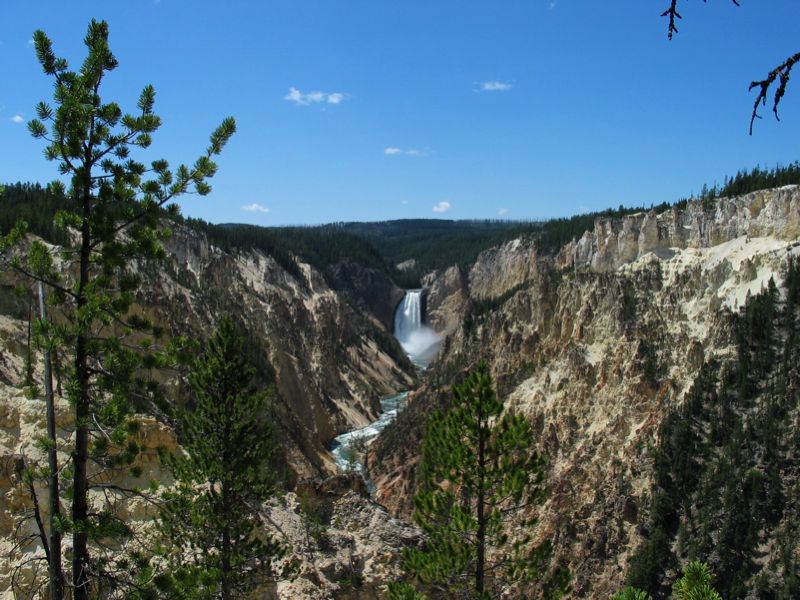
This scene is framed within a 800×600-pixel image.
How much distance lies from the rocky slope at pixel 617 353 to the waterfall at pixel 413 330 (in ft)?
220

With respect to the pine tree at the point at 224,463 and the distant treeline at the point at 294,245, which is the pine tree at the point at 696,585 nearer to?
the pine tree at the point at 224,463

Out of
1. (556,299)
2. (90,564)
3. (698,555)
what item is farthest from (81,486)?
(556,299)

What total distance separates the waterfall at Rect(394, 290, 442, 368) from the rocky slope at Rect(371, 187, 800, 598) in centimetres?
6720

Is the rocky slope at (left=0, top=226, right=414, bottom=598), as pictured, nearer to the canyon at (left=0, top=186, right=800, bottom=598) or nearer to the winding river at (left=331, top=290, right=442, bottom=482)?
the canyon at (left=0, top=186, right=800, bottom=598)

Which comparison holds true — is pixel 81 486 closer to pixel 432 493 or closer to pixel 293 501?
pixel 432 493

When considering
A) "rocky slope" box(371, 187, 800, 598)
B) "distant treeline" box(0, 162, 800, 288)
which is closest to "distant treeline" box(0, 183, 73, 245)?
"distant treeline" box(0, 162, 800, 288)

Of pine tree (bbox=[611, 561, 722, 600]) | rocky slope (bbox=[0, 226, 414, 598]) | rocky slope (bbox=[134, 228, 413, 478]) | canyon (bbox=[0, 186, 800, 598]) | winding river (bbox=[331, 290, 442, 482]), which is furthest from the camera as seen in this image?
winding river (bbox=[331, 290, 442, 482])

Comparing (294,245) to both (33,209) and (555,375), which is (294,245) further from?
(555,375)

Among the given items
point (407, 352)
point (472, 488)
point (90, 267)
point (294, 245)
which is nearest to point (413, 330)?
point (407, 352)

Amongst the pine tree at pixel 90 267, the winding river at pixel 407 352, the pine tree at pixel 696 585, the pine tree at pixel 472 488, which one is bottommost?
the winding river at pixel 407 352

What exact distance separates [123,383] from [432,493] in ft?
34.9

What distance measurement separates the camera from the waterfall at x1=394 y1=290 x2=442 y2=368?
129 m

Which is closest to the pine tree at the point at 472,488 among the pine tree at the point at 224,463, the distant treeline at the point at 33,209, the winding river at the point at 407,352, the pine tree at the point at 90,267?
the pine tree at the point at 224,463

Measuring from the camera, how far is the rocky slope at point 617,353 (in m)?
39.6
